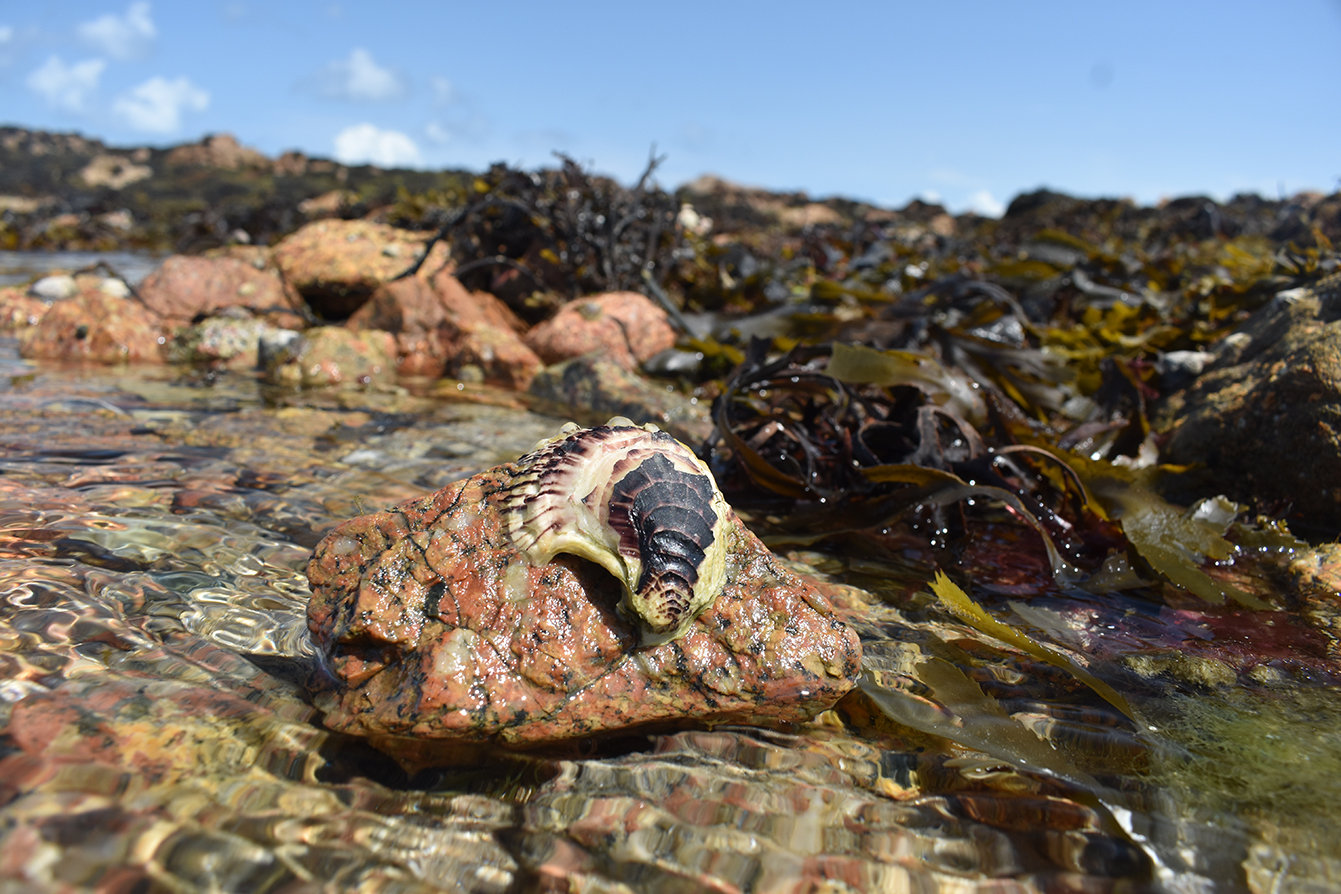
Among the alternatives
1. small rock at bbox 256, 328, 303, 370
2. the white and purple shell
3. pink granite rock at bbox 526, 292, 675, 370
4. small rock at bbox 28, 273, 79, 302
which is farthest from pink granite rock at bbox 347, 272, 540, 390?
the white and purple shell

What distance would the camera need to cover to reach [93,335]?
6125mm

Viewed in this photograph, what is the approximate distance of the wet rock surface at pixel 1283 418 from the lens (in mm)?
3172

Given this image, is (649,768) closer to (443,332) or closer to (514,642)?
(514,642)

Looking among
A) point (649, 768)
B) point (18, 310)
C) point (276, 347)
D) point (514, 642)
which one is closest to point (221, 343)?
point (276, 347)

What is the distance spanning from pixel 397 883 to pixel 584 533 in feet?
2.79

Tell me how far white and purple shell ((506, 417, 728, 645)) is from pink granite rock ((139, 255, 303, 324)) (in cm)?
579

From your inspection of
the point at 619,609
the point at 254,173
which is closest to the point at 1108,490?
the point at 619,609

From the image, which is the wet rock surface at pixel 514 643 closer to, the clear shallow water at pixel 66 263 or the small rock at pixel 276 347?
the small rock at pixel 276 347

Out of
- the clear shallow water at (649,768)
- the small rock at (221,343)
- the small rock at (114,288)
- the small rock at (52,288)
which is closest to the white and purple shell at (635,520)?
the clear shallow water at (649,768)

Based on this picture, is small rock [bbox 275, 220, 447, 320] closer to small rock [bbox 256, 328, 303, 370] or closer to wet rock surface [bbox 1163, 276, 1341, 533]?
small rock [bbox 256, 328, 303, 370]

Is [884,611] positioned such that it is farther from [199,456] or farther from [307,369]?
[307,369]

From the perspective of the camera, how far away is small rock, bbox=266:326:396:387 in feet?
18.2

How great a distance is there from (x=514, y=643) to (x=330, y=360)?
449 centimetres

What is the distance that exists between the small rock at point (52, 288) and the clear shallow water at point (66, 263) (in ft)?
5.66
